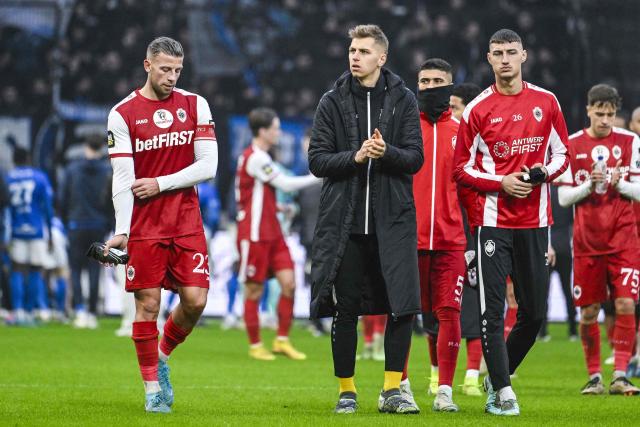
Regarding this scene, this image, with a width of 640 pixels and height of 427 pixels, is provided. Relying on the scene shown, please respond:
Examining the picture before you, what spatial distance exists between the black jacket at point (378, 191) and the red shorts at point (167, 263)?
76 cm

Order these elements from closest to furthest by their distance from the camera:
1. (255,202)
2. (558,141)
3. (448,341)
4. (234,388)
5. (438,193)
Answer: (558,141), (448,341), (438,193), (234,388), (255,202)

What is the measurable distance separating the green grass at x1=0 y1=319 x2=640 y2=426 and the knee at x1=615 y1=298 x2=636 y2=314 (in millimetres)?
747

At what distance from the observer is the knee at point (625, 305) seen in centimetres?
972

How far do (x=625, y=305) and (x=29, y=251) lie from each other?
430 inches

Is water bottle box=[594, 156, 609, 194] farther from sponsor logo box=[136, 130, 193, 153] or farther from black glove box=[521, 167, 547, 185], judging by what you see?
sponsor logo box=[136, 130, 193, 153]

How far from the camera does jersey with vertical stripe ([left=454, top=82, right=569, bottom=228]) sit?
7.72 m

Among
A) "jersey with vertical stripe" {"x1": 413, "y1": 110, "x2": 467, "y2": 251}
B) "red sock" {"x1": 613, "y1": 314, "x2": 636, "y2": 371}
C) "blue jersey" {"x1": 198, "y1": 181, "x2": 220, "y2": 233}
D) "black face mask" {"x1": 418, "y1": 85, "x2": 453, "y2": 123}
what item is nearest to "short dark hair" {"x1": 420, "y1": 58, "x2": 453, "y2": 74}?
"black face mask" {"x1": 418, "y1": 85, "x2": 453, "y2": 123}

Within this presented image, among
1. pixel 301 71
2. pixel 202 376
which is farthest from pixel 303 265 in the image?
pixel 202 376

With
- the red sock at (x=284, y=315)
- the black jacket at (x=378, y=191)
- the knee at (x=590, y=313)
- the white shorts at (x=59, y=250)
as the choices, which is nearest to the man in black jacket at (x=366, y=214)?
the black jacket at (x=378, y=191)

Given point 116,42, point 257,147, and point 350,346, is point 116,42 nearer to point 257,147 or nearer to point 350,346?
point 257,147

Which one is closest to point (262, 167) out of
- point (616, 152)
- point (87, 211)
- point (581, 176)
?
point (581, 176)

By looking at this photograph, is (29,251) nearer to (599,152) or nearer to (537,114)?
(599,152)

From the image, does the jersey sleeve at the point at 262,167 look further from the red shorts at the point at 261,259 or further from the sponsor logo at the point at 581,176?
the sponsor logo at the point at 581,176

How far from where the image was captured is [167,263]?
7848 millimetres
